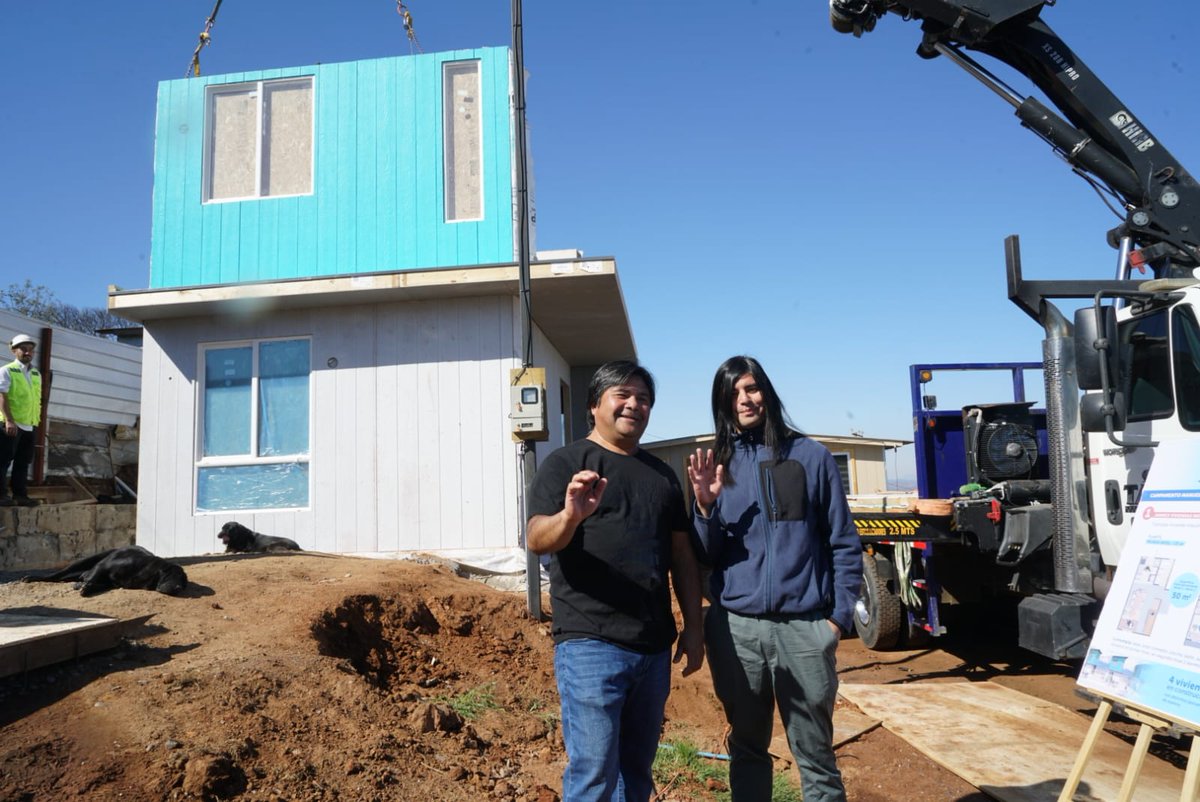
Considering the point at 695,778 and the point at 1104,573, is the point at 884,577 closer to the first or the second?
the point at 1104,573

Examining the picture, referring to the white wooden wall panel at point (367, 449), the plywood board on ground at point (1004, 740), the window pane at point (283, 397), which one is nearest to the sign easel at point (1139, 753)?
the plywood board on ground at point (1004, 740)

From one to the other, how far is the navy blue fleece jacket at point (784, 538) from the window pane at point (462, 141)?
282 inches

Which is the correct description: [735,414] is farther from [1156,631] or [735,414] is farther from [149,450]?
[149,450]

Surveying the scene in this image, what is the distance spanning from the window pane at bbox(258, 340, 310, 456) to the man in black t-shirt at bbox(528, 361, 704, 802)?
7.53 metres

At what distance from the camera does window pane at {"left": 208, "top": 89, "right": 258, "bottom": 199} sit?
394 inches

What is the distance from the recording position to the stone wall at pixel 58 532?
32.0ft

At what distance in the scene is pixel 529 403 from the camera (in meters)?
6.46

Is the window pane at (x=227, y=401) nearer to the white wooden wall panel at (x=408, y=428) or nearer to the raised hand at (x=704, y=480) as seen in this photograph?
the white wooden wall panel at (x=408, y=428)

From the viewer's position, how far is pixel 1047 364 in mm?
5113

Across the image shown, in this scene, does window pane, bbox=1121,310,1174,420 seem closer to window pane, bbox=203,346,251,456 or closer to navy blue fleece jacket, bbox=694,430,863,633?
navy blue fleece jacket, bbox=694,430,863,633

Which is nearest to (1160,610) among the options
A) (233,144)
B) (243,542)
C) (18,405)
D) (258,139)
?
(243,542)

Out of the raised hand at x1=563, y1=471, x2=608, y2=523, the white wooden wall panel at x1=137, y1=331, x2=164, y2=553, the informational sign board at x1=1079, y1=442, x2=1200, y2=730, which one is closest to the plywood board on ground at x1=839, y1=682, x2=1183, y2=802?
the informational sign board at x1=1079, y1=442, x2=1200, y2=730

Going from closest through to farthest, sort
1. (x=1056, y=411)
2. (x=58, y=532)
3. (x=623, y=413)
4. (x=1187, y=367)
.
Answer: (x=623, y=413)
(x=1187, y=367)
(x=1056, y=411)
(x=58, y=532)

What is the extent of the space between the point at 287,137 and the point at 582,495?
9.16m
